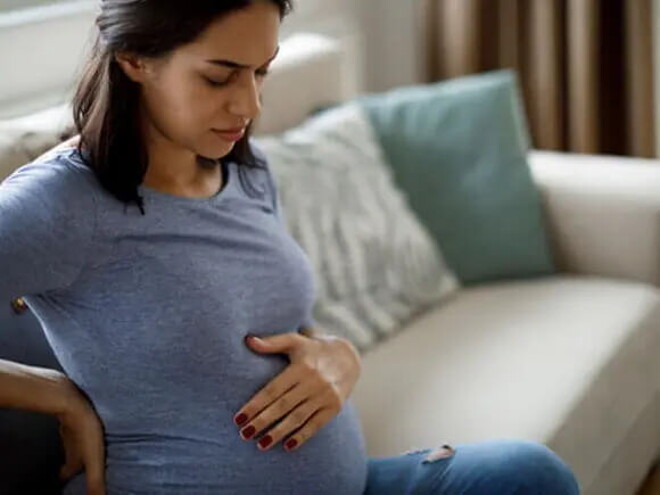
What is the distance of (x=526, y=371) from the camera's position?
209 centimetres

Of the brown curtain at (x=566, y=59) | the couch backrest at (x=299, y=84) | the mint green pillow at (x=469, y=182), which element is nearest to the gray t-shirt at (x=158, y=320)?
the couch backrest at (x=299, y=84)

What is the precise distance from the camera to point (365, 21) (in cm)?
344

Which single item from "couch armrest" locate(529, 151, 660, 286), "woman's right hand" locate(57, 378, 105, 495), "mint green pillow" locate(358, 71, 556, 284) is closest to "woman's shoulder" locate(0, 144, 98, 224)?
"woman's right hand" locate(57, 378, 105, 495)

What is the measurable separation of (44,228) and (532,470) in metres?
0.69

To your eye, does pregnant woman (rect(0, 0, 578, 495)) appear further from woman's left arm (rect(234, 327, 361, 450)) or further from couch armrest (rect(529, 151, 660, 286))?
couch armrest (rect(529, 151, 660, 286))

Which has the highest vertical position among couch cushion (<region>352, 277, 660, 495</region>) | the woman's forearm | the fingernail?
the woman's forearm

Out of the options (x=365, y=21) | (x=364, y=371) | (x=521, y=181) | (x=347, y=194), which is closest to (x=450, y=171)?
(x=521, y=181)

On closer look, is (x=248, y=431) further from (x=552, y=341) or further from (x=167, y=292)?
(x=552, y=341)

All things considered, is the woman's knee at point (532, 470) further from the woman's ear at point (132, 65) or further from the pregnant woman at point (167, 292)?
the woman's ear at point (132, 65)

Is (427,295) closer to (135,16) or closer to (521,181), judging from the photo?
(521,181)

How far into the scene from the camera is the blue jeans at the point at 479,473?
158cm

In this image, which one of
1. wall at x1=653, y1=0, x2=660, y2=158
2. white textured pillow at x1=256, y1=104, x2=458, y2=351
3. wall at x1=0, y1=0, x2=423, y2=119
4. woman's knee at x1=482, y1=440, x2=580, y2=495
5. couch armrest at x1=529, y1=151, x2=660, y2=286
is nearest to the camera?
woman's knee at x1=482, y1=440, x2=580, y2=495

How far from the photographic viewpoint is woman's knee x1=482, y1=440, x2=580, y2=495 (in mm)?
1574

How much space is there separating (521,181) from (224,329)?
1.21 m
